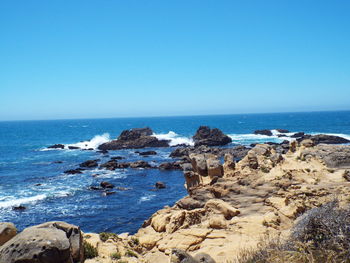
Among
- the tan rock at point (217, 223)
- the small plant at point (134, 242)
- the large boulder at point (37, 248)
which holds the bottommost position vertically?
the small plant at point (134, 242)

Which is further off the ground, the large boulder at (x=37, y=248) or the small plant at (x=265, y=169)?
the large boulder at (x=37, y=248)

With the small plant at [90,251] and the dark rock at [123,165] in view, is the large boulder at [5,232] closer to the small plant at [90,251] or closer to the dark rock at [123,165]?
the small plant at [90,251]

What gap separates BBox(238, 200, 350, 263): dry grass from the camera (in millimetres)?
7133

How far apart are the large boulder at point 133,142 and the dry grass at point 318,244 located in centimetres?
7349

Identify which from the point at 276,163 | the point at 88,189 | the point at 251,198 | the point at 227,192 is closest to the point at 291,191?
the point at 251,198

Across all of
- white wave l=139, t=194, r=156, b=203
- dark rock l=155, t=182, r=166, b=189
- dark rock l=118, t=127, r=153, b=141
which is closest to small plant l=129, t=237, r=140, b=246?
white wave l=139, t=194, r=156, b=203

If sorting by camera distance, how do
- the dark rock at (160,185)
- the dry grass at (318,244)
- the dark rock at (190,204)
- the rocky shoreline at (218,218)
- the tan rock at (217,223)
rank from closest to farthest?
the dry grass at (318,244)
the rocky shoreline at (218,218)
the tan rock at (217,223)
the dark rock at (190,204)
the dark rock at (160,185)

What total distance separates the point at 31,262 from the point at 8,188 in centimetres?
3613

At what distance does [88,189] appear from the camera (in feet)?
128

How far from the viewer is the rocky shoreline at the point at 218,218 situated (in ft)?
31.6

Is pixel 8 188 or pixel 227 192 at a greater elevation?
pixel 227 192

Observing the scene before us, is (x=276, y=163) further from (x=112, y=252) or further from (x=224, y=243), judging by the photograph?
(x=112, y=252)

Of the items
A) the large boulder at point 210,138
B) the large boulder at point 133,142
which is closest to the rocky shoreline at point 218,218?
the large boulder at point 210,138

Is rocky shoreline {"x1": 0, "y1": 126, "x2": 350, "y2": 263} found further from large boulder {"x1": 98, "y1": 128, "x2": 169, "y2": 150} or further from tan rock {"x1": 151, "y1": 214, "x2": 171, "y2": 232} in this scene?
large boulder {"x1": 98, "y1": 128, "x2": 169, "y2": 150}
